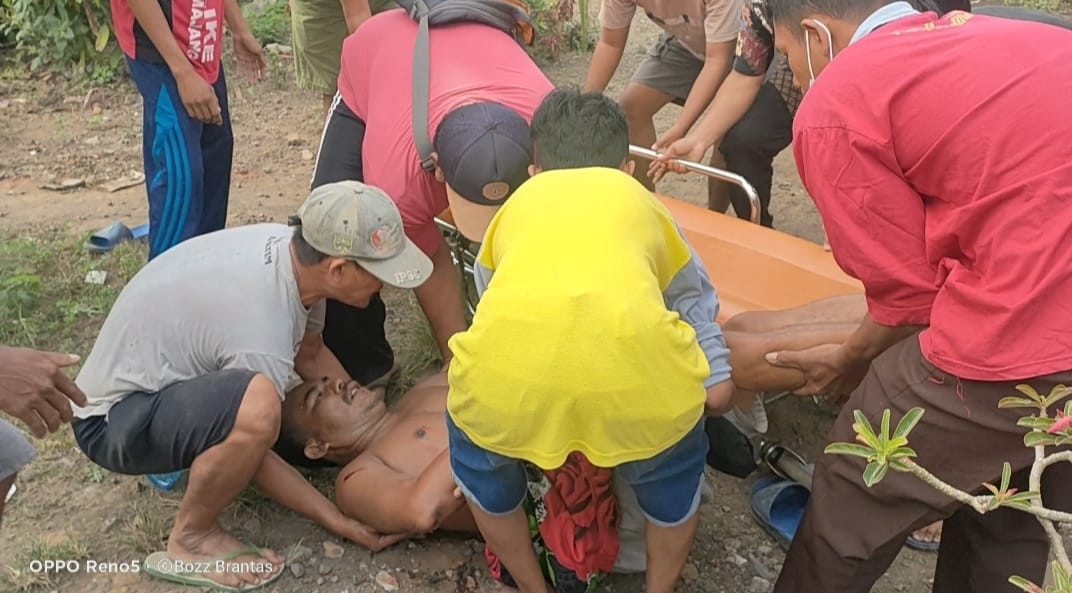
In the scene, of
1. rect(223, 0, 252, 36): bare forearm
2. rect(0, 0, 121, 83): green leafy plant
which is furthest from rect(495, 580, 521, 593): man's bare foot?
rect(0, 0, 121, 83): green leafy plant

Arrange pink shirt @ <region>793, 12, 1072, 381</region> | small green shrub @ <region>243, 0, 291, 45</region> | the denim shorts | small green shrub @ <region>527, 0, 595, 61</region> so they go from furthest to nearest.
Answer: small green shrub @ <region>243, 0, 291, 45</region>, small green shrub @ <region>527, 0, 595, 61</region>, the denim shorts, pink shirt @ <region>793, 12, 1072, 381</region>

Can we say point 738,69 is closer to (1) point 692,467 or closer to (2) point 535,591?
(1) point 692,467

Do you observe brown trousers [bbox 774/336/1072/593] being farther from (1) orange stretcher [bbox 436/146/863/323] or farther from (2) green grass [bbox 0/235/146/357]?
(2) green grass [bbox 0/235/146/357]

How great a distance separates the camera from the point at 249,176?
538 centimetres

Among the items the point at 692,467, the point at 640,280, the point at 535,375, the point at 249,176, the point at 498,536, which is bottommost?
the point at 249,176

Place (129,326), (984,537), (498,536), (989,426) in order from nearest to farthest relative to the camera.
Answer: (989,426), (984,537), (498,536), (129,326)

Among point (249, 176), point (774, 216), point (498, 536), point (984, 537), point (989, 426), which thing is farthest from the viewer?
point (249, 176)

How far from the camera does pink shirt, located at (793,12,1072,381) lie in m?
1.71

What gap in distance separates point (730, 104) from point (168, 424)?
2134mm

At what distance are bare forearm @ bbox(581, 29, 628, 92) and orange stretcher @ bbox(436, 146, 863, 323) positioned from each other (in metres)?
0.59

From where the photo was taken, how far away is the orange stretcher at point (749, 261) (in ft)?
9.90

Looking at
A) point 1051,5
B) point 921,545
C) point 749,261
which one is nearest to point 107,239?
point 749,261

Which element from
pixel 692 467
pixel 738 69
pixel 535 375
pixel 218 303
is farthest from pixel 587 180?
pixel 738 69

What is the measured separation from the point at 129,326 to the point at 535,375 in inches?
48.0
